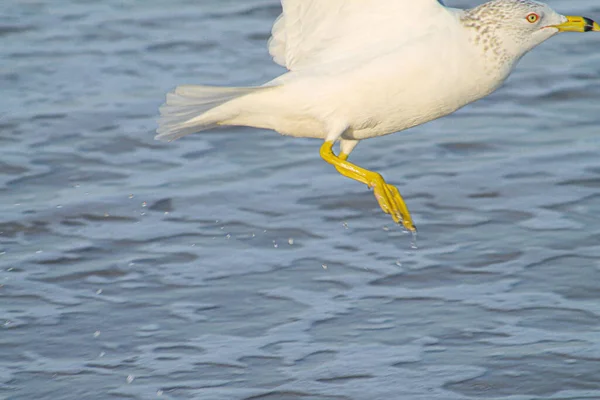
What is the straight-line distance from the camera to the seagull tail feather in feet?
22.7

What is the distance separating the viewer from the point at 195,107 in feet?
23.0

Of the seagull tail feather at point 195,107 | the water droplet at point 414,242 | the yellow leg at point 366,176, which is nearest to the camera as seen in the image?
the seagull tail feather at point 195,107

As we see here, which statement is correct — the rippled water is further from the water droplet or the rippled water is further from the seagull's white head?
the seagull's white head

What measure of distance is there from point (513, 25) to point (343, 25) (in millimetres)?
845

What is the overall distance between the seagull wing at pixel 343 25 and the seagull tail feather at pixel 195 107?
396 millimetres

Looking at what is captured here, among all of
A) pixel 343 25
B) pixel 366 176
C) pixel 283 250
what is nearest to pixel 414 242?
pixel 283 250

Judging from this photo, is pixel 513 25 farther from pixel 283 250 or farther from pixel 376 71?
pixel 283 250

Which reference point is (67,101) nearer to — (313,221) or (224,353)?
(313,221)

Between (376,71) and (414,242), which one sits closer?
(376,71)

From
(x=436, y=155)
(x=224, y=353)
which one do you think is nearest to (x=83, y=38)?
(x=436, y=155)

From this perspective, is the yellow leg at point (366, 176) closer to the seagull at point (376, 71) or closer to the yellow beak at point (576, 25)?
the seagull at point (376, 71)


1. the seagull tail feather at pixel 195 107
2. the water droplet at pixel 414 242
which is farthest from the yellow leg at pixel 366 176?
the water droplet at pixel 414 242

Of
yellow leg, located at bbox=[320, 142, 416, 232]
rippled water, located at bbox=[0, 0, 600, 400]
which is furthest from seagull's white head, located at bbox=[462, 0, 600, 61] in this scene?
rippled water, located at bbox=[0, 0, 600, 400]

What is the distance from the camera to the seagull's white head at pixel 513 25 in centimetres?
681
